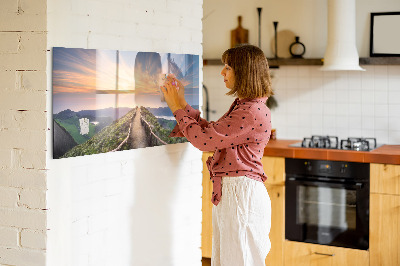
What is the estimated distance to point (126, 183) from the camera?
281 cm

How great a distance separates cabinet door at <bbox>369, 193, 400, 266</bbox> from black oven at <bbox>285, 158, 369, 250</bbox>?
5cm

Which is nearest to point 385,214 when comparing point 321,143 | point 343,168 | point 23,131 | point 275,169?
point 343,168

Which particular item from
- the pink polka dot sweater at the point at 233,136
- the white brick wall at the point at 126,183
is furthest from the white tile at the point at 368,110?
the pink polka dot sweater at the point at 233,136

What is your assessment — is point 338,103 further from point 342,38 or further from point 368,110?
point 342,38

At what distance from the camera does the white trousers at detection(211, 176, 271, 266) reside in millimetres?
2811

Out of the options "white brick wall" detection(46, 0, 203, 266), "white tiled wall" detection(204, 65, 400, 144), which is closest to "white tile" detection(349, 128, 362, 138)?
"white tiled wall" detection(204, 65, 400, 144)

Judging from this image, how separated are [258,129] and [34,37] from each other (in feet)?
3.54

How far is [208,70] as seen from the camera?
17.5ft

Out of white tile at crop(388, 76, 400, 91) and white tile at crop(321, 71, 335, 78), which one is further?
white tile at crop(321, 71, 335, 78)

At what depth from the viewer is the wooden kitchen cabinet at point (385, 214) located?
13.2 feet

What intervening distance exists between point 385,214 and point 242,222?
1641 millimetres

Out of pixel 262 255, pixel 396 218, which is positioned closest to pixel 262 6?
pixel 396 218

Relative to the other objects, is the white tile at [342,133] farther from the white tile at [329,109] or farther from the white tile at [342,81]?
the white tile at [342,81]

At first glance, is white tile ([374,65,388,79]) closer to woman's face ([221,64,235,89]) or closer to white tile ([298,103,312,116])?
white tile ([298,103,312,116])
